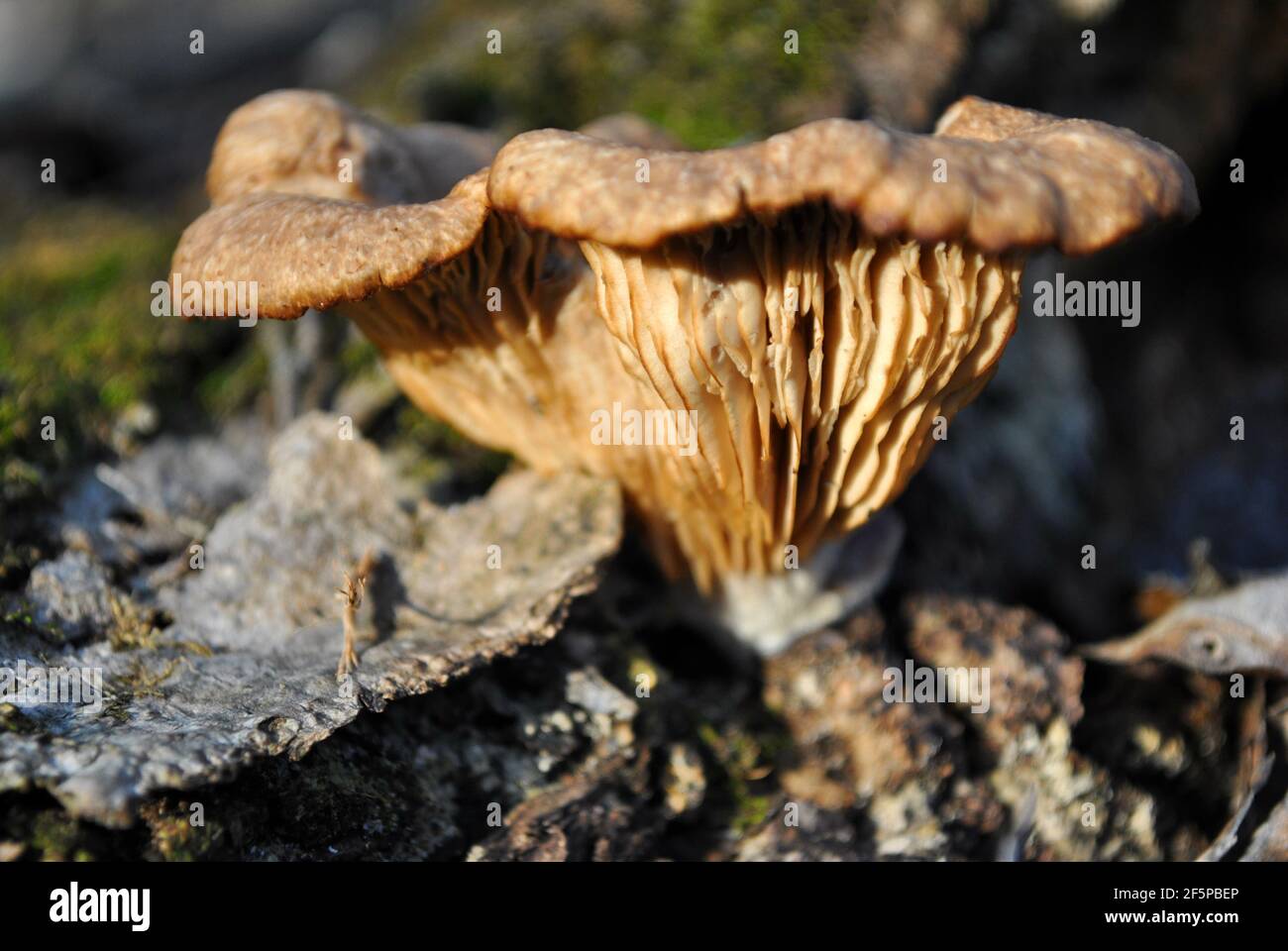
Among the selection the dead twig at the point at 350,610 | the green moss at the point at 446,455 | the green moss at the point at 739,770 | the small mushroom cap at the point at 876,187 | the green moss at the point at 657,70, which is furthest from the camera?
the green moss at the point at 657,70

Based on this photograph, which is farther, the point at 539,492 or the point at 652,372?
the point at 539,492

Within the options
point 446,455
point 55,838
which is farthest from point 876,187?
point 446,455

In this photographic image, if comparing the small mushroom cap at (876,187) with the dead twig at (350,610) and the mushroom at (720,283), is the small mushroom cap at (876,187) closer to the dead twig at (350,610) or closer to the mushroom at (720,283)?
the mushroom at (720,283)

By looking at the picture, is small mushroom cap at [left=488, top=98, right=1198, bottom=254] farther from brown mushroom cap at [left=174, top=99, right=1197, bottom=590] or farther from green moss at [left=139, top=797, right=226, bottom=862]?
green moss at [left=139, top=797, right=226, bottom=862]

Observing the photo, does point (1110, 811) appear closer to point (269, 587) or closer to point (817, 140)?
point (817, 140)

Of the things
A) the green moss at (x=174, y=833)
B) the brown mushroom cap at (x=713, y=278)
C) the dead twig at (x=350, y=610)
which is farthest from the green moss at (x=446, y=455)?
the green moss at (x=174, y=833)

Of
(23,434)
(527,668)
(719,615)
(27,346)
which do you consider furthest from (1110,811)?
(27,346)

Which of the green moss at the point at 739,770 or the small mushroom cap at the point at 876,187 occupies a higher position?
the small mushroom cap at the point at 876,187

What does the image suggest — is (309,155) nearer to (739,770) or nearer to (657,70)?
(739,770)
